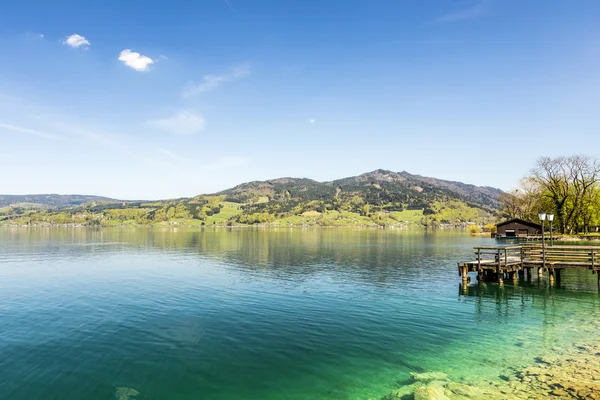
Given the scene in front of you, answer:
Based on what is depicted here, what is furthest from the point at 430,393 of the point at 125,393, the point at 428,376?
the point at 125,393

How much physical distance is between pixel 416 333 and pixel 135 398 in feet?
59.6

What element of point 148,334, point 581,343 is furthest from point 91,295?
point 581,343

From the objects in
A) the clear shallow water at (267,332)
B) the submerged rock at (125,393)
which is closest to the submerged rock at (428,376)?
the clear shallow water at (267,332)

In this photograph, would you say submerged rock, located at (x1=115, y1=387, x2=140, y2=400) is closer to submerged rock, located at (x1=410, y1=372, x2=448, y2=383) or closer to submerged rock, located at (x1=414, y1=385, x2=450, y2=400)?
submerged rock, located at (x1=414, y1=385, x2=450, y2=400)

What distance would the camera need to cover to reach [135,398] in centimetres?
1581

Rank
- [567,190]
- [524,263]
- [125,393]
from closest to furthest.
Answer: [125,393] < [524,263] < [567,190]

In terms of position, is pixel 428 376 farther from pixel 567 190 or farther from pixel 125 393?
pixel 567 190

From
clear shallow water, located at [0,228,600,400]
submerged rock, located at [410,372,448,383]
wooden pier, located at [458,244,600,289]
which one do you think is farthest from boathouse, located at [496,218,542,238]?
submerged rock, located at [410,372,448,383]

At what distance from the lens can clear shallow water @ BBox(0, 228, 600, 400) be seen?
1755 centimetres

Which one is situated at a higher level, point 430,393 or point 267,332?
point 430,393

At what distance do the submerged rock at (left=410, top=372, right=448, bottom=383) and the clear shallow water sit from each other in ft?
1.50

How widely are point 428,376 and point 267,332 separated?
11569mm

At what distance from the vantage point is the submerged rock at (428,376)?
1739 cm

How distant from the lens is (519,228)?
4589 inches
